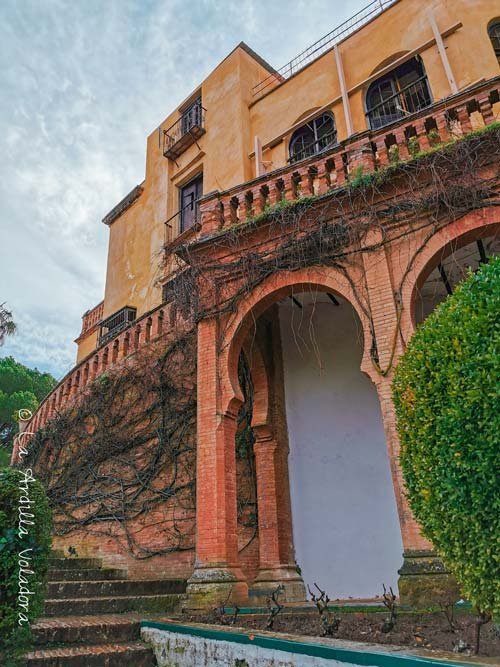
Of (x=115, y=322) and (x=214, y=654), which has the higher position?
(x=115, y=322)

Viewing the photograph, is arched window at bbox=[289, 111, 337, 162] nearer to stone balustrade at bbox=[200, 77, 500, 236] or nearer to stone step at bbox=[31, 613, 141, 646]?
stone balustrade at bbox=[200, 77, 500, 236]

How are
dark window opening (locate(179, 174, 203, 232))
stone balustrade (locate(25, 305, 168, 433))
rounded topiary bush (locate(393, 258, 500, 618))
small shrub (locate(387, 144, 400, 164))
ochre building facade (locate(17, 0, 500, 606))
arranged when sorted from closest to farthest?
rounded topiary bush (locate(393, 258, 500, 618))
ochre building facade (locate(17, 0, 500, 606))
small shrub (locate(387, 144, 400, 164))
stone balustrade (locate(25, 305, 168, 433))
dark window opening (locate(179, 174, 203, 232))

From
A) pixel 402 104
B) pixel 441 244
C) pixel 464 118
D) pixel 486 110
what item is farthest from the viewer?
pixel 402 104

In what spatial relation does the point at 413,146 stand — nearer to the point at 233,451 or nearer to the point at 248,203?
the point at 248,203

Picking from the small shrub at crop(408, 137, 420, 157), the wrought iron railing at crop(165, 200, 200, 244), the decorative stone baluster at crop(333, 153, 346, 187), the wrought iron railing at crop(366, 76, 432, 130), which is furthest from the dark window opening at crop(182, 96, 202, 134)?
the small shrub at crop(408, 137, 420, 157)

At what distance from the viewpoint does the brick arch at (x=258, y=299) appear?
700cm

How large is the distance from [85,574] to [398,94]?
12036 mm

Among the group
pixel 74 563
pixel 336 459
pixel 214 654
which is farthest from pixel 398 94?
pixel 74 563

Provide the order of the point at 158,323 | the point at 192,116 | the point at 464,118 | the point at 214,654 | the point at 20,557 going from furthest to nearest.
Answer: the point at 192,116, the point at 158,323, the point at 464,118, the point at 214,654, the point at 20,557

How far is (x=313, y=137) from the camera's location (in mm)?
12656

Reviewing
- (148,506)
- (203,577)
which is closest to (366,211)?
(203,577)

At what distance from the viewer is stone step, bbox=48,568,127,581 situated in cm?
699

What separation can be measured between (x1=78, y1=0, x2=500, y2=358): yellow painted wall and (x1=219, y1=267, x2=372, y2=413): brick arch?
6033 mm

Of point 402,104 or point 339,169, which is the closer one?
point 339,169
